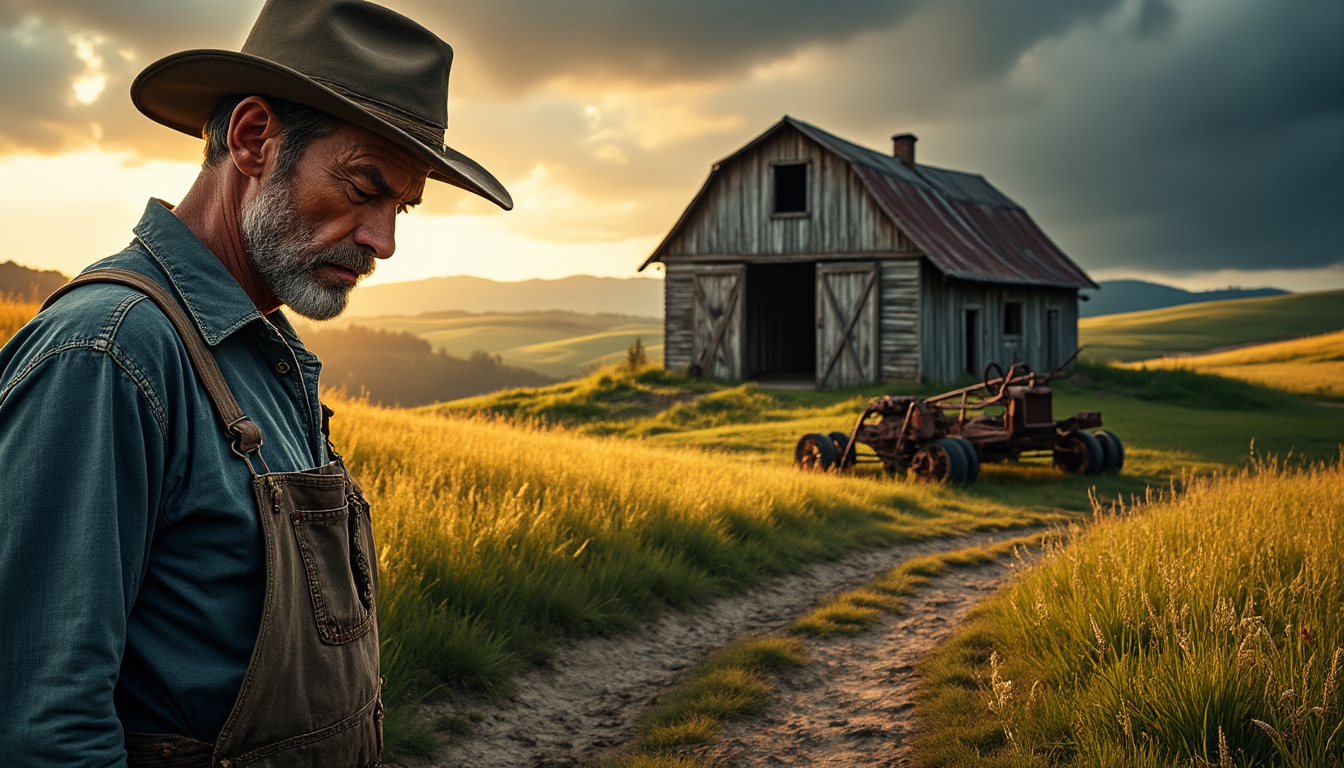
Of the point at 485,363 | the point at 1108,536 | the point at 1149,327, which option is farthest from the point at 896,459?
the point at 1149,327

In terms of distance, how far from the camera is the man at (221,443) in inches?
56.7

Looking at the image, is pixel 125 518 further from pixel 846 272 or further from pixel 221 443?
pixel 846 272

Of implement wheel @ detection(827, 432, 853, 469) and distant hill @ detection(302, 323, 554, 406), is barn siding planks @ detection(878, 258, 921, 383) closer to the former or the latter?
implement wheel @ detection(827, 432, 853, 469)

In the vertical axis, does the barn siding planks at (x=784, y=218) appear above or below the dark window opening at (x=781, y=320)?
above

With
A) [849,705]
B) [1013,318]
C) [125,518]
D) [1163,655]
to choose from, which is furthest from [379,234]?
[1013,318]

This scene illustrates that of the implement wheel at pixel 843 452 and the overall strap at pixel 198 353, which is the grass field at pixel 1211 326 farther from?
the overall strap at pixel 198 353

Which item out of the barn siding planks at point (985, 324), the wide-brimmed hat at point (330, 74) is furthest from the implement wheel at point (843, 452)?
the wide-brimmed hat at point (330, 74)

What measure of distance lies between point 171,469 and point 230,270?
602mm

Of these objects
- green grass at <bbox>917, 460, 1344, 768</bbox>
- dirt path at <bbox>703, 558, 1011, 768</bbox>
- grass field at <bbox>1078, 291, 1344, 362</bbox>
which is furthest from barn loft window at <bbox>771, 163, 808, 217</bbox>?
grass field at <bbox>1078, 291, 1344, 362</bbox>

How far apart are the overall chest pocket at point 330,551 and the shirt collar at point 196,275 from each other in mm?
334

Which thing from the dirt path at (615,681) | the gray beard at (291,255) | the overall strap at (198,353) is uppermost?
the gray beard at (291,255)

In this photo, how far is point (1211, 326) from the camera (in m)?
73.6

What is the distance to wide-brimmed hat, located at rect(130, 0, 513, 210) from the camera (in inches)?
76.2

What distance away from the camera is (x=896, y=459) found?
1295 centimetres
